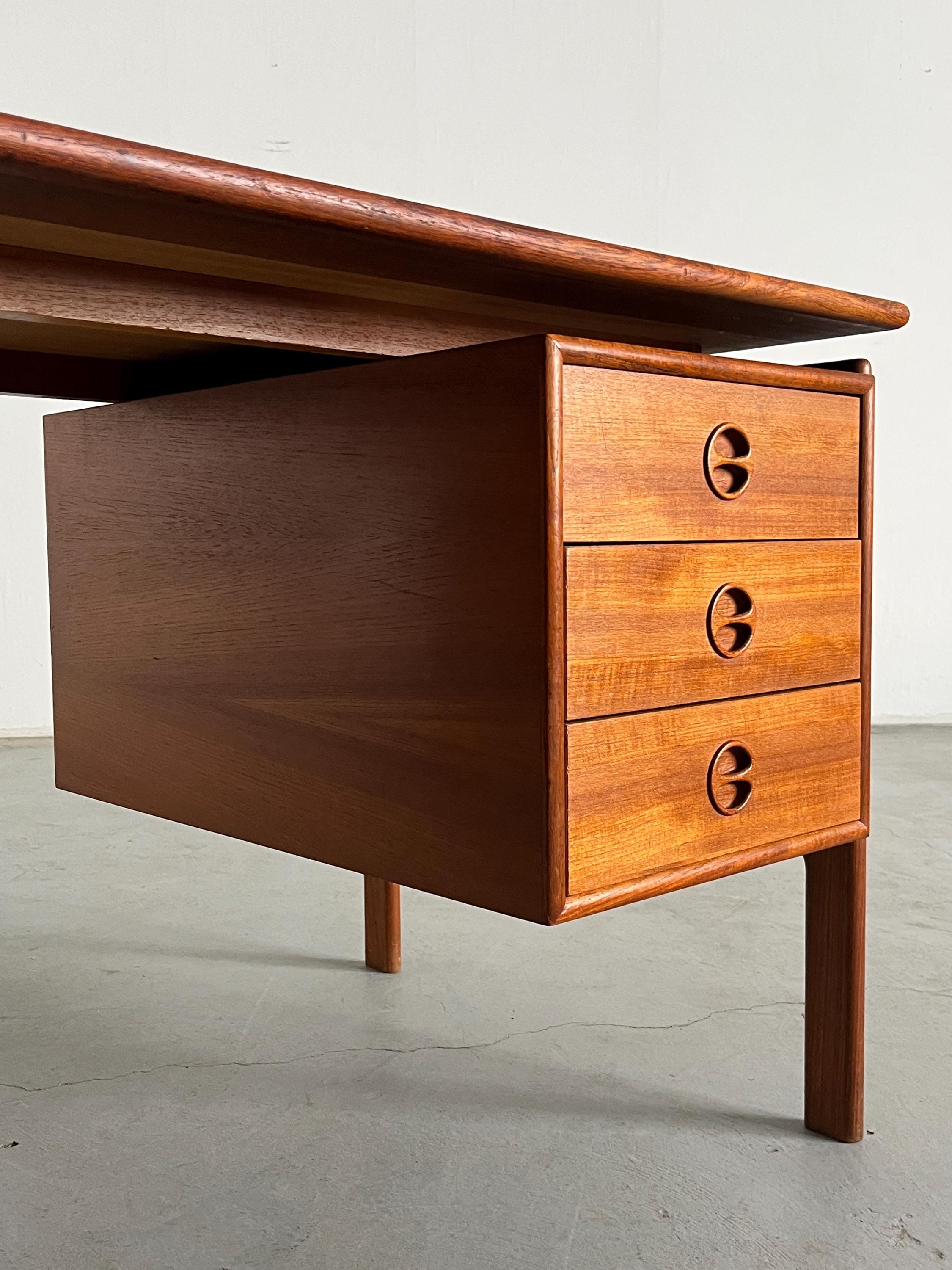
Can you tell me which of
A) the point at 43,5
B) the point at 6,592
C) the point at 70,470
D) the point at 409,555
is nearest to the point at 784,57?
the point at 43,5

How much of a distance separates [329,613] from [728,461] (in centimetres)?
34

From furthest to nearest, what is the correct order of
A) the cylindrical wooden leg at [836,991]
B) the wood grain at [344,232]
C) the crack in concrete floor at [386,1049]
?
the crack in concrete floor at [386,1049] → the cylindrical wooden leg at [836,991] → the wood grain at [344,232]

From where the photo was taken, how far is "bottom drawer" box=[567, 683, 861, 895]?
0.88 metres

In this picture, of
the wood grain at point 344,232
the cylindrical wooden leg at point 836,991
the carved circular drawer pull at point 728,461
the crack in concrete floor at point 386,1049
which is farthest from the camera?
the crack in concrete floor at point 386,1049

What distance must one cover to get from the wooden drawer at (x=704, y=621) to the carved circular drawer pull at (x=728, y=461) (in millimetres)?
44

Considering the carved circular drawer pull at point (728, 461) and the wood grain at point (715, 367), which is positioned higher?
the wood grain at point (715, 367)

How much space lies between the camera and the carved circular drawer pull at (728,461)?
96cm

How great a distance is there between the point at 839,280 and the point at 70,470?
2.95 meters

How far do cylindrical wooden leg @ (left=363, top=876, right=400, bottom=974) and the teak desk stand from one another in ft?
1.48

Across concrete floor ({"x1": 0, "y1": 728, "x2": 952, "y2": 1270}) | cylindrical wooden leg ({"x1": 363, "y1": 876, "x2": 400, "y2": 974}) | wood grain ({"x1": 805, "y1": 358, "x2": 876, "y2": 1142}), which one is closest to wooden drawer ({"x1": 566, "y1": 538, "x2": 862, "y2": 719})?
wood grain ({"x1": 805, "y1": 358, "x2": 876, "y2": 1142})

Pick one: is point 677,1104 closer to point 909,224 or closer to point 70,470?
point 70,470

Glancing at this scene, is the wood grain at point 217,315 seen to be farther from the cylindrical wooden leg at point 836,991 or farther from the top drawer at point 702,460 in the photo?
the cylindrical wooden leg at point 836,991

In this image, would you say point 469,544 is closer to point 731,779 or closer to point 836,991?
point 731,779

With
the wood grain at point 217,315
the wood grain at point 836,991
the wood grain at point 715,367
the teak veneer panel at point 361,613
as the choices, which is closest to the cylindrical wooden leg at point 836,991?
the wood grain at point 836,991
